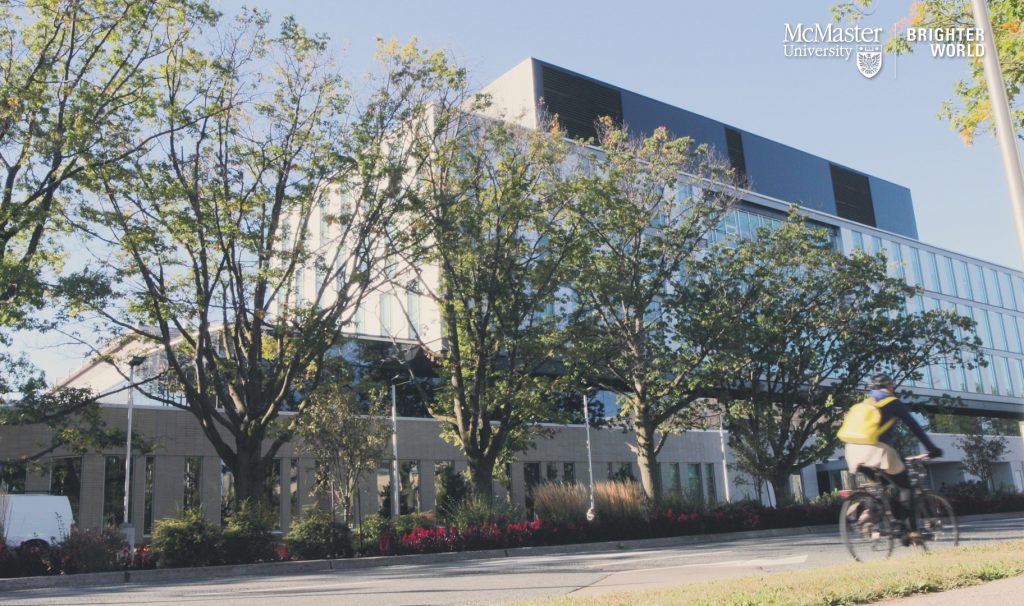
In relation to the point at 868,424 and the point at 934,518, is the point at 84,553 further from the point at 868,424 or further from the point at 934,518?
the point at 934,518

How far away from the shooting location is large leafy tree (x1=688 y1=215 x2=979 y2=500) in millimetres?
30375

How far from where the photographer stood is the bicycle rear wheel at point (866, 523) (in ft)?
32.1

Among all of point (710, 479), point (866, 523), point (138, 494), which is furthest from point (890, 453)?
point (710, 479)

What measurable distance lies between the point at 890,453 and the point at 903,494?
1.87 ft

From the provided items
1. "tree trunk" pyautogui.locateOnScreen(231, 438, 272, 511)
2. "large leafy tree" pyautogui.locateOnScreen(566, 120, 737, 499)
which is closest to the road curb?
"tree trunk" pyautogui.locateOnScreen(231, 438, 272, 511)

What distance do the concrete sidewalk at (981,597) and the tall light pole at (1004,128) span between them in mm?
4952

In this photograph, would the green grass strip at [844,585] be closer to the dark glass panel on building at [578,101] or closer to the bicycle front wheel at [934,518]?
the bicycle front wheel at [934,518]

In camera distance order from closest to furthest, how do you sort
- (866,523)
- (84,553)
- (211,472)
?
(866,523) < (84,553) < (211,472)

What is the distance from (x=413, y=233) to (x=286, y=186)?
137 inches

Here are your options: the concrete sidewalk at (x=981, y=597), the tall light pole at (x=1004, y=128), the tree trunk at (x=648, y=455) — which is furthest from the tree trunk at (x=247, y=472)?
the concrete sidewalk at (x=981, y=597)

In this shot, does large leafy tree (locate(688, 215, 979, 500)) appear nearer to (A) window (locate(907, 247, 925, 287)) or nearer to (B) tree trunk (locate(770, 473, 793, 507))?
(B) tree trunk (locate(770, 473, 793, 507))

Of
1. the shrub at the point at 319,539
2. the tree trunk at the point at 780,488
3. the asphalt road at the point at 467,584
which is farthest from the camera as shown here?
the tree trunk at the point at 780,488

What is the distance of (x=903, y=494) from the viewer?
960cm

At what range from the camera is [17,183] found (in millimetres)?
21000
